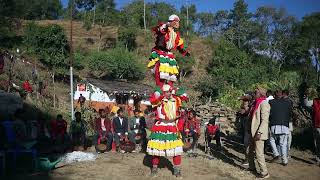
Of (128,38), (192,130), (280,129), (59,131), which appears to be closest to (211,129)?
(192,130)

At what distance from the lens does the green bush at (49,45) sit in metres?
42.0

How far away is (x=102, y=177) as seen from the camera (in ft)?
25.0

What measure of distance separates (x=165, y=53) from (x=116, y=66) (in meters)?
38.6

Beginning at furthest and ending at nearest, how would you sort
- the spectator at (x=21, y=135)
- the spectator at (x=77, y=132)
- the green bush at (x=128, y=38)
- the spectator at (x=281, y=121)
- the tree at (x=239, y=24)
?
the tree at (x=239, y=24) → the green bush at (x=128, y=38) → the spectator at (x=77, y=132) → the spectator at (x=281, y=121) → the spectator at (x=21, y=135)

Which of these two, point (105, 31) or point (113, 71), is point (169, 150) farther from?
point (105, 31)

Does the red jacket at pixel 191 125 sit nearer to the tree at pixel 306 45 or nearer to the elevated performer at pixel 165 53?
the elevated performer at pixel 165 53

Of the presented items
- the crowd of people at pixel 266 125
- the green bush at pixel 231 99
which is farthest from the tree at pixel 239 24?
the crowd of people at pixel 266 125

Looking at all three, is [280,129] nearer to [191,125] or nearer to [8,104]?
[191,125]

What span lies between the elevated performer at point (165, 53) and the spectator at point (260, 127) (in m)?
1.86

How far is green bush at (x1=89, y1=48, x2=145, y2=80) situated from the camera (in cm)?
4634

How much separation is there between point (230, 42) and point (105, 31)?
69.1ft

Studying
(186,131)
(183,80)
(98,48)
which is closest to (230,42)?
(183,80)

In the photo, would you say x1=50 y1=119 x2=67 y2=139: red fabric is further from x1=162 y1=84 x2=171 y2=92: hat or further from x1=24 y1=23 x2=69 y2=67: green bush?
x1=24 y1=23 x2=69 y2=67: green bush

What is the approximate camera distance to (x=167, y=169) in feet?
27.9
